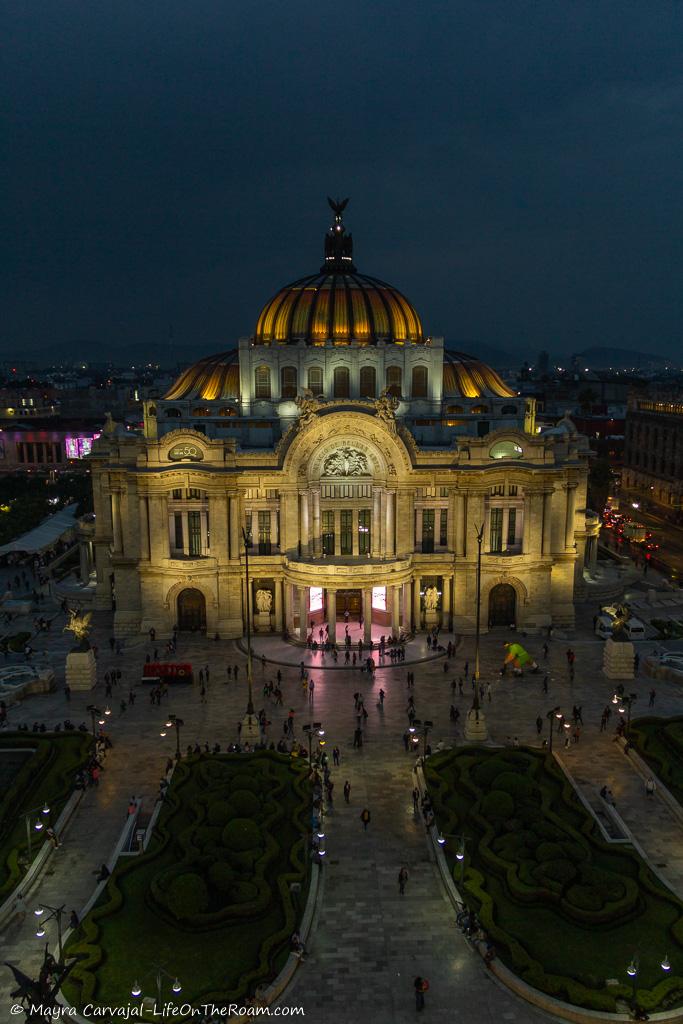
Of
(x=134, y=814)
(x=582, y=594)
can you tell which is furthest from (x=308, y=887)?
(x=582, y=594)

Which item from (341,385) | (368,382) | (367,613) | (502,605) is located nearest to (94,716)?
(367,613)

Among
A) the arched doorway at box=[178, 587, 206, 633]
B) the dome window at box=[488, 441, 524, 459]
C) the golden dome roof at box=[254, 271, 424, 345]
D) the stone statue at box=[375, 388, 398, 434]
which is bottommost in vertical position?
the arched doorway at box=[178, 587, 206, 633]

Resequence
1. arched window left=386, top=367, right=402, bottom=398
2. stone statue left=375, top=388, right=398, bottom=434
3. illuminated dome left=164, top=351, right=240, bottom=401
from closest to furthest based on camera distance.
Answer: stone statue left=375, top=388, right=398, bottom=434 → arched window left=386, top=367, right=402, bottom=398 → illuminated dome left=164, top=351, right=240, bottom=401

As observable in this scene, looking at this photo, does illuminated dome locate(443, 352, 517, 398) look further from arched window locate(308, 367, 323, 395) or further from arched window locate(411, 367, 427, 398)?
arched window locate(308, 367, 323, 395)

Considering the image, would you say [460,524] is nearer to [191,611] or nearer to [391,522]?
[391,522]

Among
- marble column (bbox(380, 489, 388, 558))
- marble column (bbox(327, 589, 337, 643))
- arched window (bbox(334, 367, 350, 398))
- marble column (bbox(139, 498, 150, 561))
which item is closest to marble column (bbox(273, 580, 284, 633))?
marble column (bbox(327, 589, 337, 643))

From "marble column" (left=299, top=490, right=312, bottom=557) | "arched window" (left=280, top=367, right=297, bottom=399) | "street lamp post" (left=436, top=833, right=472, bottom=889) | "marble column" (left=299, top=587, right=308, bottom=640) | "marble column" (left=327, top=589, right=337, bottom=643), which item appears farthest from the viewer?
"arched window" (left=280, top=367, right=297, bottom=399)

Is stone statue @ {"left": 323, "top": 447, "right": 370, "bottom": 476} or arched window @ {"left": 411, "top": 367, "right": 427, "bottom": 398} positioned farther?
arched window @ {"left": 411, "top": 367, "right": 427, "bottom": 398}
